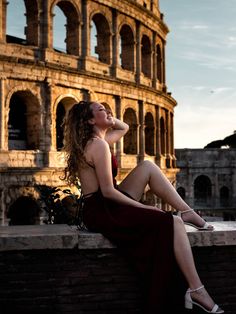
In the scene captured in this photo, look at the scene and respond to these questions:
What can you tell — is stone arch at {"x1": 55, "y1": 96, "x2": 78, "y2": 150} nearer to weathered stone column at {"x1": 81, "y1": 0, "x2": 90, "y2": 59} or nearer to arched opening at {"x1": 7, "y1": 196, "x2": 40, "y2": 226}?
weathered stone column at {"x1": 81, "y1": 0, "x2": 90, "y2": 59}

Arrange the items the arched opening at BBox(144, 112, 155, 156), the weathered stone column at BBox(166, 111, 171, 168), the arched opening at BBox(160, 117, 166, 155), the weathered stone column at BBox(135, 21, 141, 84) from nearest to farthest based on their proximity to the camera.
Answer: the weathered stone column at BBox(135, 21, 141, 84) < the arched opening at BBox(144, 112, 155, 156) < the arched opening at BBox(160, 117, 166, 155) < the weathered stone column at BBox(166, 111, 171, 168)

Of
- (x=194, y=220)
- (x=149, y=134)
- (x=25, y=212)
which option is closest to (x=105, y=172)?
(x=194, y=220)

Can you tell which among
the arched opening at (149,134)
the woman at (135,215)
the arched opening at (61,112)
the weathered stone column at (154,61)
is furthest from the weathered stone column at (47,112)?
the woman at (135,215)

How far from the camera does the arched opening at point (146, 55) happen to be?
855 inches

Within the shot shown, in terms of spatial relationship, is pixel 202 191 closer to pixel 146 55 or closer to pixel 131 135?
pixel 146 55

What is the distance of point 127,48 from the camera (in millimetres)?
20656

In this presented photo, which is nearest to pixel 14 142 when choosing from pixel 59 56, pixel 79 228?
pixel 59 56

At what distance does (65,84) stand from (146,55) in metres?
6.35

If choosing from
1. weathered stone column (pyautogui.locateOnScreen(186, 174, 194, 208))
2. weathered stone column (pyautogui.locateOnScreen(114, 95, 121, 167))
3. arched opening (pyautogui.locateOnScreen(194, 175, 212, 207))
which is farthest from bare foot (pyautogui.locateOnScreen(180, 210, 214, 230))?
arched opening (pyautogui.locateOnScreen(194, 175, 212, 207))

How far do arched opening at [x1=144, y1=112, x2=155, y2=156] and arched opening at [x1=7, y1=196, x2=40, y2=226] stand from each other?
6712mm

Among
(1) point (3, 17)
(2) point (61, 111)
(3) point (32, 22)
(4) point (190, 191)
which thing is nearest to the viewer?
(1) point (3, 17)

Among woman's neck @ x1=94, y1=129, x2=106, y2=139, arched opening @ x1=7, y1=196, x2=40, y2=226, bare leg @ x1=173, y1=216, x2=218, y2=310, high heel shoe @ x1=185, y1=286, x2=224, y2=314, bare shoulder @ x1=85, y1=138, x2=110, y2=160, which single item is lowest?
arched opening @ x1=7, y1=196, x2=40, y2=226

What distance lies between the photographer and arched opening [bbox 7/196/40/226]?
53.7 ft

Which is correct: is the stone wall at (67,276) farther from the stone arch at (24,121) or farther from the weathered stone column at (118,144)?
the weathered stone column at (118,144)
